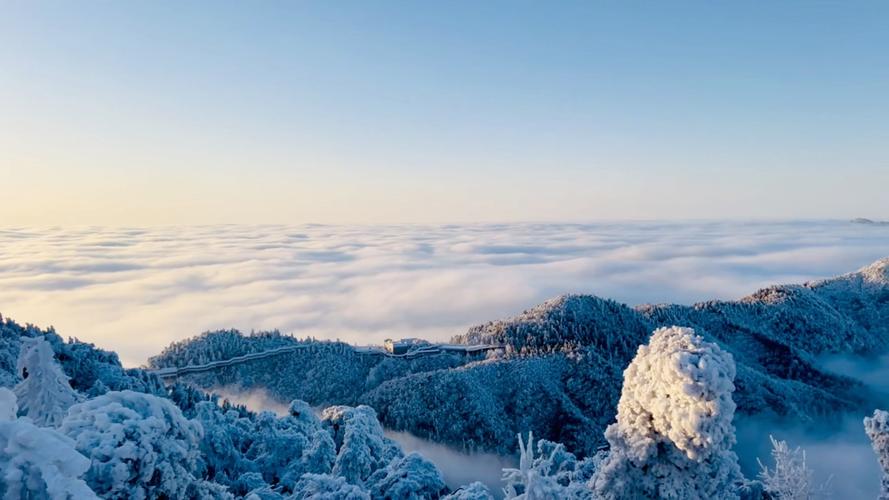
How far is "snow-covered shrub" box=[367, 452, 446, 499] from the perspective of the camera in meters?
28.1

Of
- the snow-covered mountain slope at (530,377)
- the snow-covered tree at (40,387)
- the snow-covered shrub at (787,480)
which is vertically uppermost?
the snow-covered tree at (40,387)

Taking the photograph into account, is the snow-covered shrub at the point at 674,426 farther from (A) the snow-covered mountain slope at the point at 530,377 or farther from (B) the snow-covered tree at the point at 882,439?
(A) the snow-covered mountain slope at the point at 530,377

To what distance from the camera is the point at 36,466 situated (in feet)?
24.2

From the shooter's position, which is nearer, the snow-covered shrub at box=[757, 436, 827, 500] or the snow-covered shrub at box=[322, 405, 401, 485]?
the snow-covered shrub at box=[757, 436, 827, 500]

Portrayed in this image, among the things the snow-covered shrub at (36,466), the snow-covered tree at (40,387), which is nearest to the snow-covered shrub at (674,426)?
the snow-covered shrub at (36,466)

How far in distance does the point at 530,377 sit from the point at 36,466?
12286 centimetres

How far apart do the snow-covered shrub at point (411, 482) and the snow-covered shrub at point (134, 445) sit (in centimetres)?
1865

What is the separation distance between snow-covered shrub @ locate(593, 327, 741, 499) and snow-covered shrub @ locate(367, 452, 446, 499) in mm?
11735

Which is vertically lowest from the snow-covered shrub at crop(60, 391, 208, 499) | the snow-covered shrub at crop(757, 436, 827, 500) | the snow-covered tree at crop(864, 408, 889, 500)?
the snow-covered shrub at crop(757, 436, 827, 500)

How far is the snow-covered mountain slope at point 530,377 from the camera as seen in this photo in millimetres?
112562

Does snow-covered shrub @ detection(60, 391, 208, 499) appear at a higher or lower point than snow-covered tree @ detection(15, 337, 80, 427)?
higher

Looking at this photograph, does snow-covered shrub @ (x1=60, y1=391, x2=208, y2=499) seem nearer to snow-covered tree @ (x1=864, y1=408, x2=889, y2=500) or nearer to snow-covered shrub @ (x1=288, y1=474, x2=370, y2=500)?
snow-covered shrub @ (x1=288, y1=474, x2=370, y2=500)

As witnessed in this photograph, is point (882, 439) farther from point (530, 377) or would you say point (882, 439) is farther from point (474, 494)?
point (530, 377)

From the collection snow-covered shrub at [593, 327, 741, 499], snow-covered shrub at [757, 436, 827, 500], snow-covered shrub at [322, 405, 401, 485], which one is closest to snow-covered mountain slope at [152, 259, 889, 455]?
snow-covered shrub at [322, 405, 401, 485]
